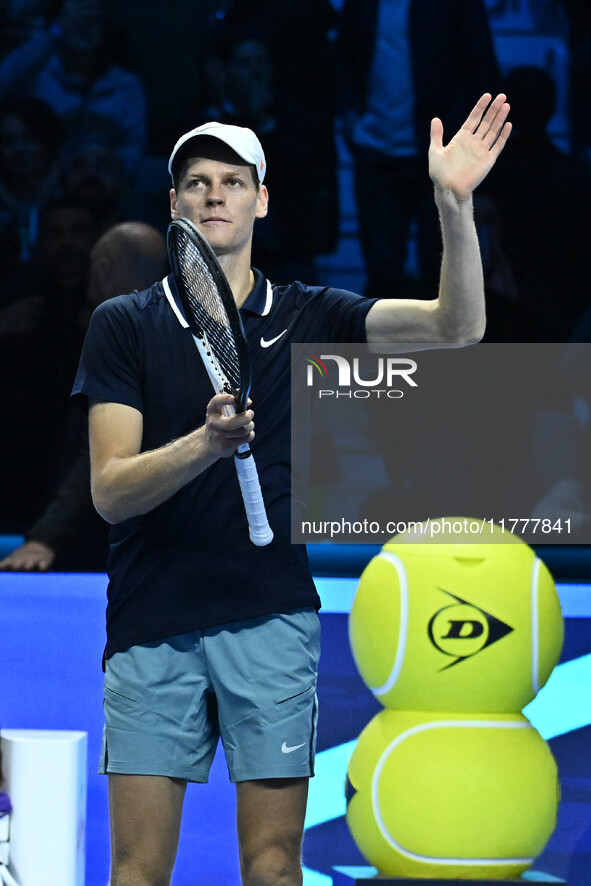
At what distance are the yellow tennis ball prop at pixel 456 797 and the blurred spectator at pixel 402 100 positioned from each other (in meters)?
1.47

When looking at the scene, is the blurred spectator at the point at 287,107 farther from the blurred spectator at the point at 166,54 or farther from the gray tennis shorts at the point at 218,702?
the gray tennis shorts at the point at 218,702

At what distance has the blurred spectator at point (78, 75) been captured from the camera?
137 inches

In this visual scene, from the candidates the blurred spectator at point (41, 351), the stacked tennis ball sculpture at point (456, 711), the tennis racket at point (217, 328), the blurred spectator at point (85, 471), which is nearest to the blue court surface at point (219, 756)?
the blurred spectator at point (85, 471)

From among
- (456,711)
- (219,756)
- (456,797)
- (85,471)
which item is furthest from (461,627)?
(85,471)

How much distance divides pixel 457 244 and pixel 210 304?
37cm

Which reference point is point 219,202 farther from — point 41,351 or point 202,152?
point 41,351

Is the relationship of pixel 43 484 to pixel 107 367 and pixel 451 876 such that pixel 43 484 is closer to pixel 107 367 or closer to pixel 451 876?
pixel 107 367

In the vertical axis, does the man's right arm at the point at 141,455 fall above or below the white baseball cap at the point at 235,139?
below

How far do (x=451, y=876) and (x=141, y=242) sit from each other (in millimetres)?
1798

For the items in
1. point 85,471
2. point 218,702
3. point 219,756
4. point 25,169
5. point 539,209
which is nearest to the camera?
point 218,702

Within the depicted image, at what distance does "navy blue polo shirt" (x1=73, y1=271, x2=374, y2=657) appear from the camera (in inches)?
76.4

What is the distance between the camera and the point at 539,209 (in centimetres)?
337

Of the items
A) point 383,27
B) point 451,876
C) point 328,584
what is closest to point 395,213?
point 383,27

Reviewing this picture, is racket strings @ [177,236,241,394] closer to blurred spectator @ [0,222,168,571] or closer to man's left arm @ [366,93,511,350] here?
man's left arm @ [366,93,511,350]
